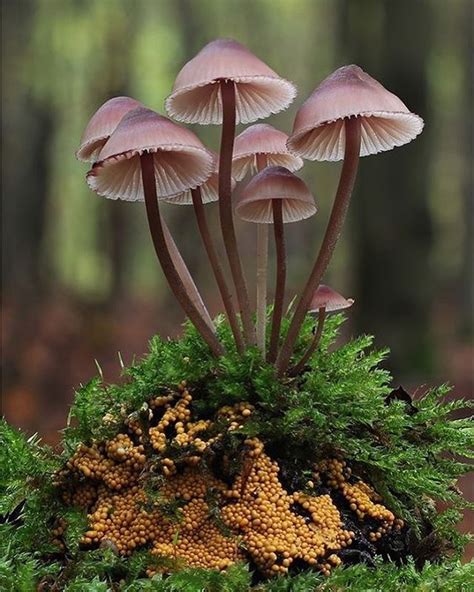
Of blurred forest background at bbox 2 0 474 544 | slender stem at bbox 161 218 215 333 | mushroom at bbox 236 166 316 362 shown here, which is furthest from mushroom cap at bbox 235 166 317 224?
blurred forest background at bbox 2 0 474 544

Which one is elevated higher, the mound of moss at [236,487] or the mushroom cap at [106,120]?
the mushroom cap at [106,120]

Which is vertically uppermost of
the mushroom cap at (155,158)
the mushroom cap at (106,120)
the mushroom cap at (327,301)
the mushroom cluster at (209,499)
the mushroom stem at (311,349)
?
the mushroom cap at (106,120)

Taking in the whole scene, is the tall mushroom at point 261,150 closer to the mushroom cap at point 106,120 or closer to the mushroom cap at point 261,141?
the mushroom cap at point 261,141

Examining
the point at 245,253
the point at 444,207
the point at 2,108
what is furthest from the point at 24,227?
the point at 444,207

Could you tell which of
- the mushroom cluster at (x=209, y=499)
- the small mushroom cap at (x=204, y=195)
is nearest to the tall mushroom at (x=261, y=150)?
the small mushroom cap at (x=204, y=195)

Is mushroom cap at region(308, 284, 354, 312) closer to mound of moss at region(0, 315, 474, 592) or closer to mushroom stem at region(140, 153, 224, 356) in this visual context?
mound of moss at region(0, 315, 474, 592)

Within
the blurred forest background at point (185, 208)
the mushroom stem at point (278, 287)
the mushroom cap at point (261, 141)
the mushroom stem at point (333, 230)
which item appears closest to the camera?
the mushroom stem at point (333, 230)

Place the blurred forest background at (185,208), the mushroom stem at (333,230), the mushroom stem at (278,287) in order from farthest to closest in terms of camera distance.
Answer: the blurred forest background at (185,208) → the mushroom stem at (278,287) → the mushroom stem at (333,230)

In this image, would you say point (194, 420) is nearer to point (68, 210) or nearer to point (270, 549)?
point (270, 549)
